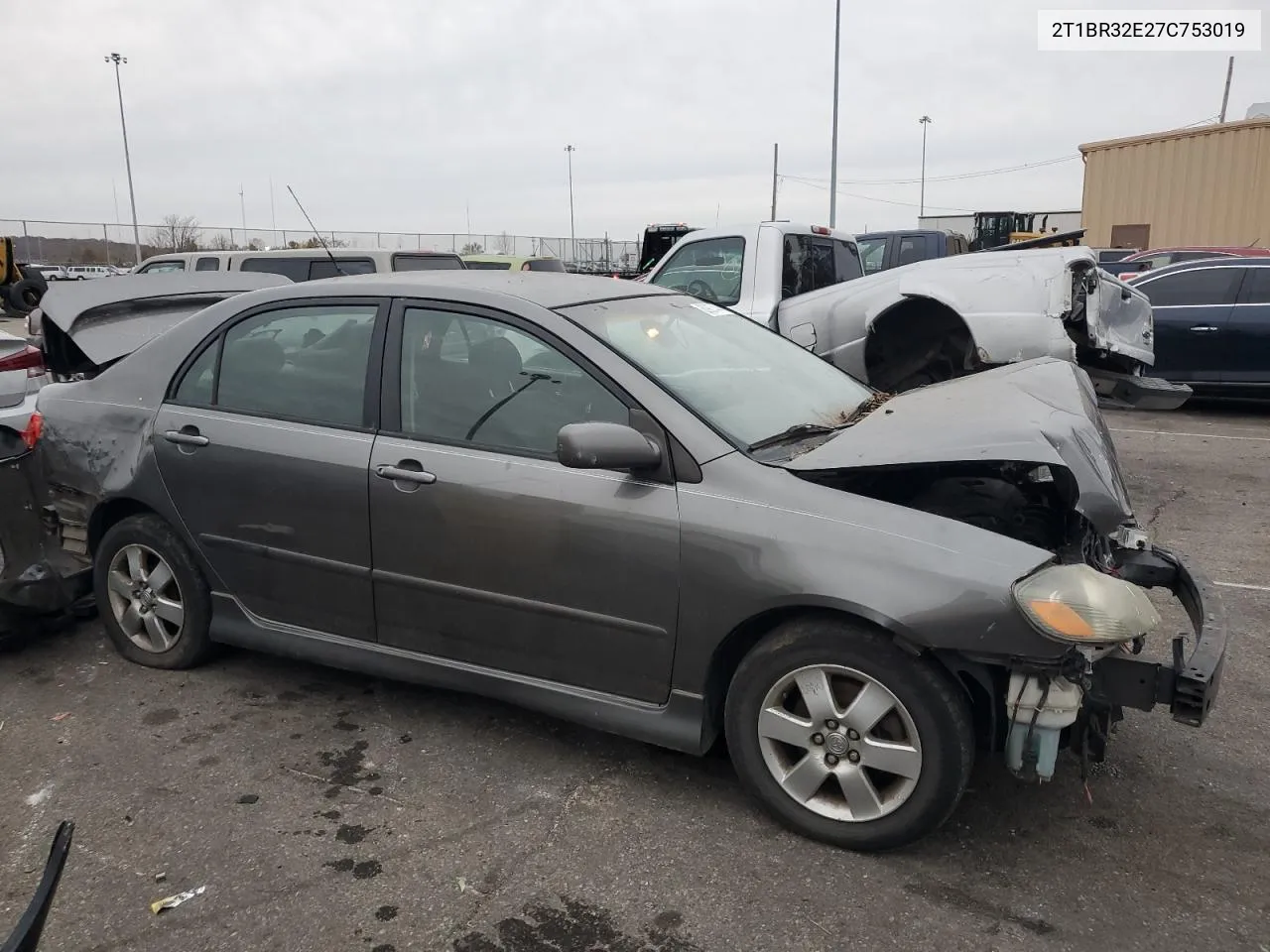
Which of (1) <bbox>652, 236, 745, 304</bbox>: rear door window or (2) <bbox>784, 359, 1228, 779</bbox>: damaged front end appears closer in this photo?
(2) <bbox>784, 359, 1228, 779</bbox>: damaged front end

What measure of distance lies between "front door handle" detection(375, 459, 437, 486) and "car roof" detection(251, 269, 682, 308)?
63 cm

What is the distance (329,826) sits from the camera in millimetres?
2973

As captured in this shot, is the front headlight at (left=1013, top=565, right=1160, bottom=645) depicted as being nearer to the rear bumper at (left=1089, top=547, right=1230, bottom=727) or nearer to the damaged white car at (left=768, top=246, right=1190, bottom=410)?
the rear bumper at (left=1089, top=547, right=1230, bottom=727)

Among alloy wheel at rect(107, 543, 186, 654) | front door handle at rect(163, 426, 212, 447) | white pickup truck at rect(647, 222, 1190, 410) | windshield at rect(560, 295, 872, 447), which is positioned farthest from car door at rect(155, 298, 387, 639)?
white pickup truck at rect(647, 222, 1190, 410)

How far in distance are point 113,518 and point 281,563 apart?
1.04m

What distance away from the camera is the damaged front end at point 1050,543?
100 inches

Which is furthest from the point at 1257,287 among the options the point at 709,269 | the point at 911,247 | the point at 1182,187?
the point at 1182,187

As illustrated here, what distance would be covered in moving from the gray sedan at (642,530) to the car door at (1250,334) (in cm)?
761

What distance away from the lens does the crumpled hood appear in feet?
9.05

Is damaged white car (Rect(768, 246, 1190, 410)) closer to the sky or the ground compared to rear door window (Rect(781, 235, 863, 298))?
closer to the ground

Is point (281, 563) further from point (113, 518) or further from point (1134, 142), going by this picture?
point (1134, 142)

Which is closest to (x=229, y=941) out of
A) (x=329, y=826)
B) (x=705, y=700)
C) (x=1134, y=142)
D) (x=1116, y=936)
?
(x=329, y=826)

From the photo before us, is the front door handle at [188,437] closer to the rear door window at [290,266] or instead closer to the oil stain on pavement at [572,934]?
the oil stain on pavement at [572,934]

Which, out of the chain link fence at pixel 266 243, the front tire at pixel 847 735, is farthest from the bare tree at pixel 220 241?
the front tire at pixel 847 735
